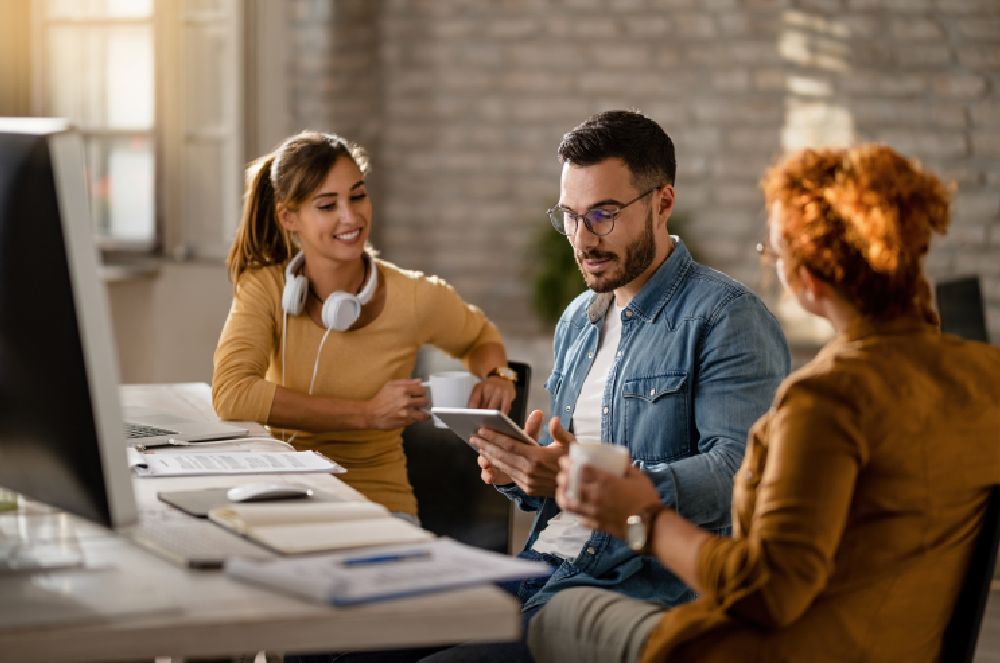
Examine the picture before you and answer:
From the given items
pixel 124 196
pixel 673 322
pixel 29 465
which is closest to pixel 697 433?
pixel 673 322

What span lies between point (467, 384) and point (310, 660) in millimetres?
551

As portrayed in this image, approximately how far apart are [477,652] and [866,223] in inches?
32.2

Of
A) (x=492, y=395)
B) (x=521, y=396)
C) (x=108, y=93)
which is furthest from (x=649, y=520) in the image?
(x=108, y=93)

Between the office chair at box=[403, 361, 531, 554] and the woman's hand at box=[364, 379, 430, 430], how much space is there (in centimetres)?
15

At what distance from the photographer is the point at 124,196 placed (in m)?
4.97

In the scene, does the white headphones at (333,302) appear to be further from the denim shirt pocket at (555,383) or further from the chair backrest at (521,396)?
the denim shirt pocket at (555,383)

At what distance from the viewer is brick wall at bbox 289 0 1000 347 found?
183 inches

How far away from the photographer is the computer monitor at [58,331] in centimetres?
115

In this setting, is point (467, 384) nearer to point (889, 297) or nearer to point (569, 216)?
point (569, 216)

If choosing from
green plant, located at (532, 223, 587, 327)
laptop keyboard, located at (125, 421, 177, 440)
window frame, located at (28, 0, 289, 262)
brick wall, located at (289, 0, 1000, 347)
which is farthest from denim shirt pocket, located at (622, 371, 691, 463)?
window frame, located at (28, 0, 289, 262)

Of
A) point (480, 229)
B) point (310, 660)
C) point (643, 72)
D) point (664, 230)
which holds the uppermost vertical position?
point (643, 72)

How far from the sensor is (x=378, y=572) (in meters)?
1.23

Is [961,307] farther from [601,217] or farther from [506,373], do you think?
[601,217]

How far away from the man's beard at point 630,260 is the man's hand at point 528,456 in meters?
0.30
